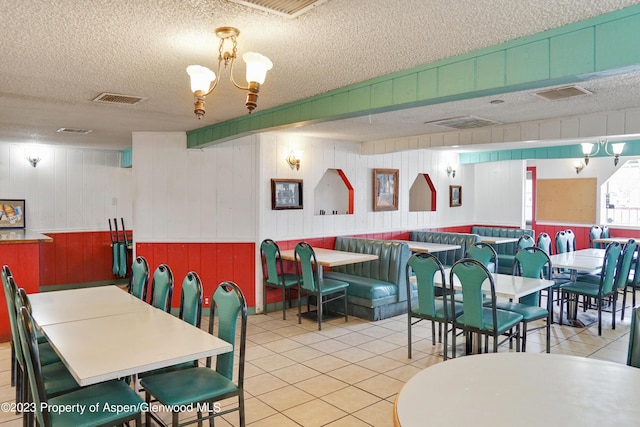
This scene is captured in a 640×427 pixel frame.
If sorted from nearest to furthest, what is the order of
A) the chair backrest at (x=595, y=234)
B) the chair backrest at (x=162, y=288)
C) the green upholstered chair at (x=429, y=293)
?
the chair backrest at (x=162, y=288) → the green upholstered chair at (x=429, y=293) → the chair backrest at (x=595, y=234)

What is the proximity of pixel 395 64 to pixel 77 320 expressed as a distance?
2460mm

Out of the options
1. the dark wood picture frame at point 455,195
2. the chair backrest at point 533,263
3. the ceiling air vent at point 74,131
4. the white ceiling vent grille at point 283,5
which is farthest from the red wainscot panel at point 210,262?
the dark wood picture frame at point 455,195

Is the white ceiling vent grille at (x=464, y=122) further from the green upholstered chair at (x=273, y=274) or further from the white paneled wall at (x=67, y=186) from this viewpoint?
the white paneled wall at (x=67, y=186)

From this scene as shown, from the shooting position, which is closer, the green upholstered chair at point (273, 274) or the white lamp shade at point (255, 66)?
the white lamp shade at point (255, 66)

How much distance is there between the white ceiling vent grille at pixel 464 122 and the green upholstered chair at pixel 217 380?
333 cm

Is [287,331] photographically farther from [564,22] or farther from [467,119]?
[564,22]

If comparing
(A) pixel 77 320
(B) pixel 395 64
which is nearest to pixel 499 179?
(B) pixel 395 64

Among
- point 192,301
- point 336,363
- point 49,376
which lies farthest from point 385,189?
point 49,376

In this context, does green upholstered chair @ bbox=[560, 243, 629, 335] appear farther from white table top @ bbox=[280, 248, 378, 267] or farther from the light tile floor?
white table top @ bbox=[280, 248, 378, 267]

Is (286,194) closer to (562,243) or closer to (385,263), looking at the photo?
(385,263)

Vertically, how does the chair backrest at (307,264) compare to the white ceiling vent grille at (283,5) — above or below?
below

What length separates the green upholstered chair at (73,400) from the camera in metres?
2.04

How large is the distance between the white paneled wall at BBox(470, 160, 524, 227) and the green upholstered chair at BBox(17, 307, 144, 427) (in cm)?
792

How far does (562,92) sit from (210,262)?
4.26 m
